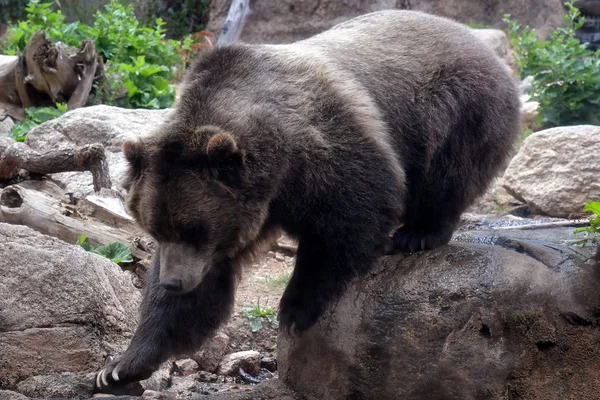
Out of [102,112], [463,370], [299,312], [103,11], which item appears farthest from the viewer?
[103,11]

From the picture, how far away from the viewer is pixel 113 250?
6582 mm

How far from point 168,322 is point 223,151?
1.19 m

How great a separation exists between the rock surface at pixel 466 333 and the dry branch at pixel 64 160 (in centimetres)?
336

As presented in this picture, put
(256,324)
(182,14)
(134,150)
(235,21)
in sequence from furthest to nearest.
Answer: (182,14)
(235,21)
(256,324)
(134,150)

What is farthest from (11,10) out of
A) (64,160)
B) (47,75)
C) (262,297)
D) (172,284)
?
(172,284)

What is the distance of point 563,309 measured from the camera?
167 inches

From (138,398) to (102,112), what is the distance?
4.82 m

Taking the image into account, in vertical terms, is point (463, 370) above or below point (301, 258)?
below

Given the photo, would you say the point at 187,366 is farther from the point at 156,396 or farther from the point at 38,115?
the point at 38,115

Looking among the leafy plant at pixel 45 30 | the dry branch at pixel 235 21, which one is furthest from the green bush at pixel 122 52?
the dry branch at pixel 235 21

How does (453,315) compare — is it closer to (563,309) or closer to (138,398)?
(563,309)

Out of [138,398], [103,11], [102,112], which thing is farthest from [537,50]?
[103,11]

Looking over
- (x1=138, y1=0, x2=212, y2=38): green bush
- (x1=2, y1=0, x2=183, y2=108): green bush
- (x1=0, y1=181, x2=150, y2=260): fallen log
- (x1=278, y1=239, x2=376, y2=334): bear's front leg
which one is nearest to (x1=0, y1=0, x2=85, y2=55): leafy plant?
(x1=2, y1=0, x2=183, y2=108): green bush

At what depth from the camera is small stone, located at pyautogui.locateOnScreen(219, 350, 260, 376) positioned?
561cm
